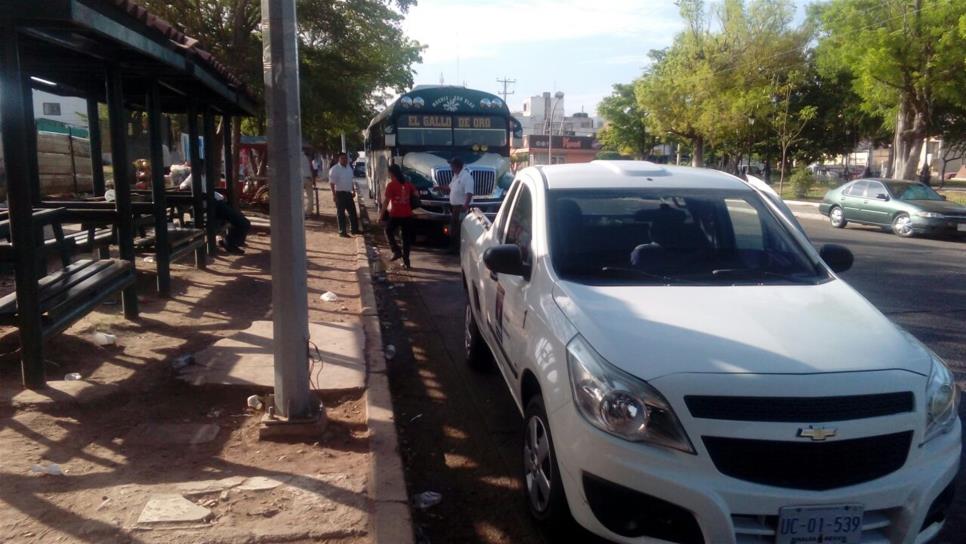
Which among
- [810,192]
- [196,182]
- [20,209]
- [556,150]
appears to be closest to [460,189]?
[196,182]

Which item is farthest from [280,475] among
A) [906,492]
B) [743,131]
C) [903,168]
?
[743,131]

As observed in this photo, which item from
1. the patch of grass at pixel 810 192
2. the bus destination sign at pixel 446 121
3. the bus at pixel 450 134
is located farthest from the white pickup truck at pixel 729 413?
the patch of grass at pixel 810 192

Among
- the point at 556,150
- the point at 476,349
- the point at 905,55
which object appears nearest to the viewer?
A: the point at 476,349

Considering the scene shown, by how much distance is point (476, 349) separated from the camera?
22.0ft

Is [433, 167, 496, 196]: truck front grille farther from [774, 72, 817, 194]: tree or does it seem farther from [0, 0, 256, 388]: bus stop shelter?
[774, 72, 817, 194]: tree

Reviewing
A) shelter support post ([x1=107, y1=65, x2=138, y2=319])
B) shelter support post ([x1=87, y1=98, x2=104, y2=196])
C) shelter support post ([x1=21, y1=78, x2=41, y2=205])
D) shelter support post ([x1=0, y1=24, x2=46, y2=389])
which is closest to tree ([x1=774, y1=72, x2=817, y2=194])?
shelter support post ([x1=87, y1=98, x2=104, y2=196])

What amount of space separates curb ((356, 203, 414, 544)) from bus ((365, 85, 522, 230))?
361 inches

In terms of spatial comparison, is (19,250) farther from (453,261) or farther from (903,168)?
(903,168)

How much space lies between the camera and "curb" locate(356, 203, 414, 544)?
3.80 m

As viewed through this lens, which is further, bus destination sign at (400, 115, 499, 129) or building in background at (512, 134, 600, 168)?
building in background at (512, 134, 600, 168)

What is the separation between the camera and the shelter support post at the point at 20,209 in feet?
17.2

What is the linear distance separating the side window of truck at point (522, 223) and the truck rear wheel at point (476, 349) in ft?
4.00

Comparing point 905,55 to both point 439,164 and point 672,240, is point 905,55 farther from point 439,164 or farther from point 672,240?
point 672,240

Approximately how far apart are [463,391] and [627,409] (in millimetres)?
3237
